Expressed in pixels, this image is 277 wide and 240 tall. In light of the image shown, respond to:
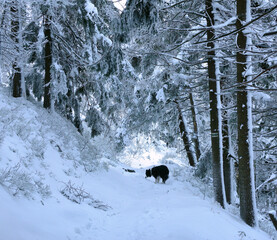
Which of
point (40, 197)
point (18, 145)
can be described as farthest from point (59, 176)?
point (40, 197)

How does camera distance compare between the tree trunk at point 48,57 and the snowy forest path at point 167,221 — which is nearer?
the snowy forest path at point 167,221

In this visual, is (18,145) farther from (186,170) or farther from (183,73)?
(186,170)

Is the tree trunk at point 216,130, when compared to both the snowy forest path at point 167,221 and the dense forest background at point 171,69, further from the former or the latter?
the snowy forest path at point 167,221

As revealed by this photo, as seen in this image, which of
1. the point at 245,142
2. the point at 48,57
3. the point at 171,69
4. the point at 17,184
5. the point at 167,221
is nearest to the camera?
the point at 17,184

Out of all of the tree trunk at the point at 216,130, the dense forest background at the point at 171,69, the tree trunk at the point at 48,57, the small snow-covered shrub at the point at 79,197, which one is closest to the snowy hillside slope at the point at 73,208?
the small snow-covered shrub at the point at 79,197

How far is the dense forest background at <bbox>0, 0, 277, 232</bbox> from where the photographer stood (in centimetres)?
654

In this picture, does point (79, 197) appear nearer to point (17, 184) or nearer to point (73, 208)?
point (73, 208)

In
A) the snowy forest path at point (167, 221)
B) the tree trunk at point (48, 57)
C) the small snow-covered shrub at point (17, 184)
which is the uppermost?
the tree trunk at point (48, 57)

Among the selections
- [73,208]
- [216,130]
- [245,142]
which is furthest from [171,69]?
[73,208]

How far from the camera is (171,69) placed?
410 inches

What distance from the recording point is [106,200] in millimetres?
6941

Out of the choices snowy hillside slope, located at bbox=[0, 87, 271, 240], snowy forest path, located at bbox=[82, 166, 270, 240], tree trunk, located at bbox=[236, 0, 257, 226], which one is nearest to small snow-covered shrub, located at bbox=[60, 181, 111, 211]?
snowy hillside slope, located at bbox=[0, 87, 271, 240]

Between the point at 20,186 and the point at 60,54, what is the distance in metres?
11.1

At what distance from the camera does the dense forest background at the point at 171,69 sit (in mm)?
6543
